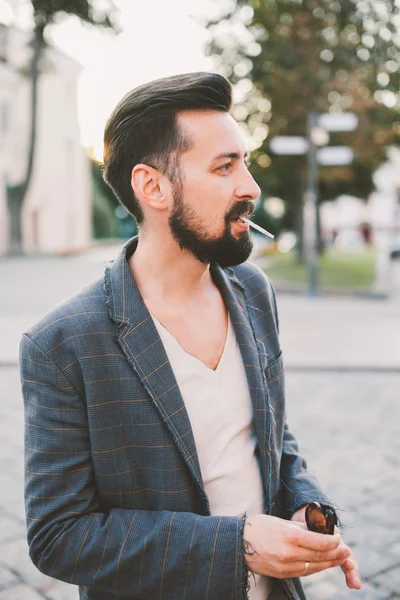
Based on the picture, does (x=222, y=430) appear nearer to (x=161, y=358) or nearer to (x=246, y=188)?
(x=161, y=358)

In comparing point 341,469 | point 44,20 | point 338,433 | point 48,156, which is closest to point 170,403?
point 341,469

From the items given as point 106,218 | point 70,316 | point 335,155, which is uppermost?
point 335,155

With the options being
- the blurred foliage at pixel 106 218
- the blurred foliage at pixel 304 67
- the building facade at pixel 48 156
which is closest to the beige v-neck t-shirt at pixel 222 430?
the blurred foliage at pixel 304 67

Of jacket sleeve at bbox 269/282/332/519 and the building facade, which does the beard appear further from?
the building facade

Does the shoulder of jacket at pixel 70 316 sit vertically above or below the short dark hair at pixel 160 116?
below

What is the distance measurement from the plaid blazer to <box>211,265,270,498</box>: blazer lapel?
232mm

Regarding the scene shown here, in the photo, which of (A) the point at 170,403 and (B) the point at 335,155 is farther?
(B) the point at 335,155

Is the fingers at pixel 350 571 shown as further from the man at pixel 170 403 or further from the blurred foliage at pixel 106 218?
the blurred foliage at pixel 106 218

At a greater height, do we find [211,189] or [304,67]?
[304,67]

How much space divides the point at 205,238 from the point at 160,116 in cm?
33

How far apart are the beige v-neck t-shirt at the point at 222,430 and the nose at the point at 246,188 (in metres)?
0.39

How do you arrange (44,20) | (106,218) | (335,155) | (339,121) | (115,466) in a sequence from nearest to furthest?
1. (115,466)
2. (339,121)
3. (335,155)
4. (44,20)
5. (106,218)

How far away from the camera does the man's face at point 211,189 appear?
1.70 meters

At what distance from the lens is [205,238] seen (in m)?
1.74
